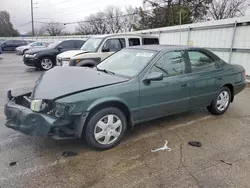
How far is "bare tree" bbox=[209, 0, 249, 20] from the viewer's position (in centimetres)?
3141

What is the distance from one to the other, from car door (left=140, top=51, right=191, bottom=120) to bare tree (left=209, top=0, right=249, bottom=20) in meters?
→ 31.9

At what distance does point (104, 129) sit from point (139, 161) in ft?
2.25

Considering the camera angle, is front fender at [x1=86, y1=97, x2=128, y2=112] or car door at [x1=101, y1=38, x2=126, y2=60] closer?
front fender at [x1=86, y1=97, x2=128, y2=112]

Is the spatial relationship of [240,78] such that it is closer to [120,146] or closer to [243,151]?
[243,151]

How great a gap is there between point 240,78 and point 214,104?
1050 mm

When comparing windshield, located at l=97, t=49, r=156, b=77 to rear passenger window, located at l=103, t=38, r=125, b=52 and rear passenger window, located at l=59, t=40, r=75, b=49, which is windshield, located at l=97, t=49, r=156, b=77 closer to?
rear passenger window, located at l=103, t=38, r=125, b=52

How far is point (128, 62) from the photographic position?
399 centimetres

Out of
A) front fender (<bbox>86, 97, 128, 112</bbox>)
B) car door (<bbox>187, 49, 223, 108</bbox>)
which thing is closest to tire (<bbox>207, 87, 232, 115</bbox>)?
car door (<bbox>187, 49, 223, 108</bbox>)

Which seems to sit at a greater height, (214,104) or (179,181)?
(214,104)

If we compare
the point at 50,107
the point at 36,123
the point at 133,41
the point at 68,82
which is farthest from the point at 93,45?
the point at 36,123

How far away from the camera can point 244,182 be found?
2.59 m

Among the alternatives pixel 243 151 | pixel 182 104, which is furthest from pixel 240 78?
pixel 243 151

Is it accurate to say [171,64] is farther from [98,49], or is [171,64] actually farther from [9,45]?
[9,45]

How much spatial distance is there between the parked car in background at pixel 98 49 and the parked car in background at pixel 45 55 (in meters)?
2.94
